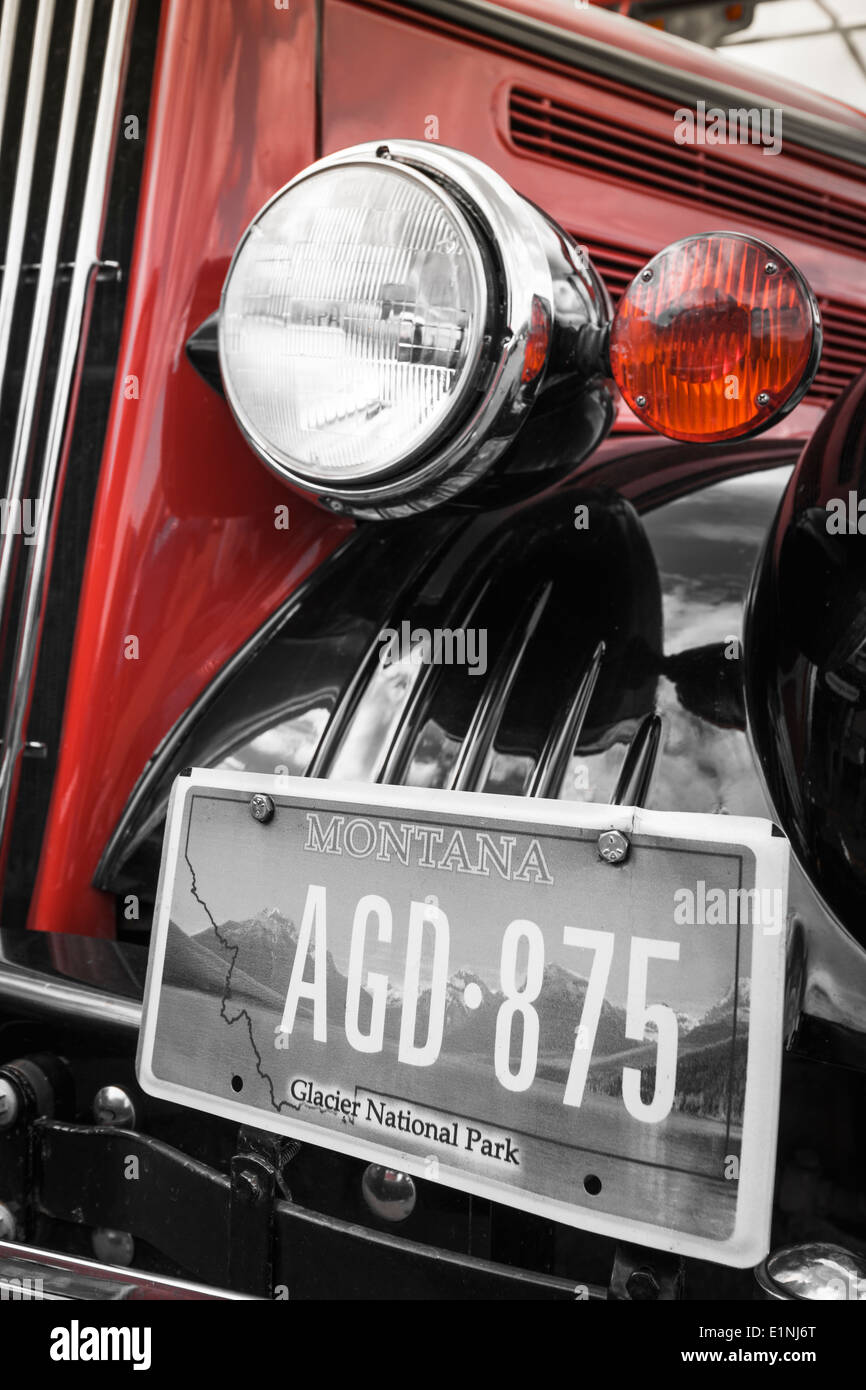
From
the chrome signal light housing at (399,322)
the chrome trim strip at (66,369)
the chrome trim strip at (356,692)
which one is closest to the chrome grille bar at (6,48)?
the chrome trim strip at (66,369)

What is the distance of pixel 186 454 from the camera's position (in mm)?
1270

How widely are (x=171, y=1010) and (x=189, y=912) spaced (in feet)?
0.27

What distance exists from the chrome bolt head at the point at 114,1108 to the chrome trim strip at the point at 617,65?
1.21 metres

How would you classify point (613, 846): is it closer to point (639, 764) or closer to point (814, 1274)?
point (639, 764)

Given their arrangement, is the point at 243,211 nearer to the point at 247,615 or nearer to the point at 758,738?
the point at 247,615

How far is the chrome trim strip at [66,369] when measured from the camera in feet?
4.16

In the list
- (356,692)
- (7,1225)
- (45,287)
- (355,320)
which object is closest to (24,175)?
(45,287)

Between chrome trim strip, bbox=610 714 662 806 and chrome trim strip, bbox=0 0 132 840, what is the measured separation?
2.15 ft

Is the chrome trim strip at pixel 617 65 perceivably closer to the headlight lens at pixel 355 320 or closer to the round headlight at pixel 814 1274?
the headlight lens at pixel 355 320

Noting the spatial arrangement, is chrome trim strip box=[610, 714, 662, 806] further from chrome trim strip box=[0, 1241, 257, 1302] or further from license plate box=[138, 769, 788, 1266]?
chrome trim strip box=[0, 1241, 257, 1302]

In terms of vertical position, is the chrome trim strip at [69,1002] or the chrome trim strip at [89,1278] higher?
the chrome trim strip at [69,1002]

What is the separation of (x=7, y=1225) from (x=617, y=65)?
1537 millimetres
